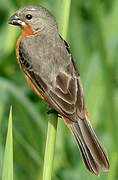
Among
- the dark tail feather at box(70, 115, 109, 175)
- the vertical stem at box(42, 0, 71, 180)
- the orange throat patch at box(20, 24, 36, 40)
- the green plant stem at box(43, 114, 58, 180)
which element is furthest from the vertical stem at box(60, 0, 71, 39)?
the orange throat patch at box(20, 24, 36, 40)

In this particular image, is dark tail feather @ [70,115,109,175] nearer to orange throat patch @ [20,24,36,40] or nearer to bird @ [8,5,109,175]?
bird @ [8,5,109,175]

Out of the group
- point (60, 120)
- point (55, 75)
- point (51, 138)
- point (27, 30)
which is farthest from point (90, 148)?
point (27, 30)

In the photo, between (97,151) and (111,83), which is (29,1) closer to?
(111,83)

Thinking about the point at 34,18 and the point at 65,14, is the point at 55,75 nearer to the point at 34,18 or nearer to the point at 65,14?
the point at 34,18

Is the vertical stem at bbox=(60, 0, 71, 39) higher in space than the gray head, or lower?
lower

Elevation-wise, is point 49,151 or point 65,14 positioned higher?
point 65,14

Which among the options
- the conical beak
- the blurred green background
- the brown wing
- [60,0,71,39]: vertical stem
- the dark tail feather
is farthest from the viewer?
the blurred green background

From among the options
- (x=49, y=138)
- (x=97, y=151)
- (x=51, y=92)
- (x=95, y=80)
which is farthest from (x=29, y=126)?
(x=49, y=138)

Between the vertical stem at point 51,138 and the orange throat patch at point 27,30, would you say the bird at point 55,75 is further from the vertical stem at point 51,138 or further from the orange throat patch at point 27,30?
the vertical stem at point 51,138
